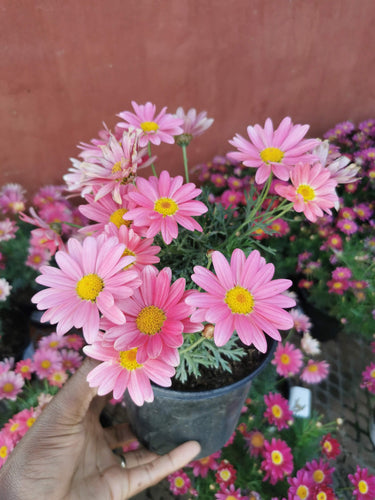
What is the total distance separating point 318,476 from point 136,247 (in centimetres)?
92

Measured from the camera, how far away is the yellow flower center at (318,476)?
1.04 metres

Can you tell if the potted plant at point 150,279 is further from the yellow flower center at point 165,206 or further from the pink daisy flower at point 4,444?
the pink daisy flower at point 4,444

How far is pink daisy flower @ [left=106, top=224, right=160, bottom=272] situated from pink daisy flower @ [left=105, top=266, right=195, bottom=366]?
0.03m

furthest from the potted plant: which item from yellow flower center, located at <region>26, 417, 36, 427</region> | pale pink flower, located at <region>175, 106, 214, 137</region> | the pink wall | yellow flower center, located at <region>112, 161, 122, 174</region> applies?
the pink wall

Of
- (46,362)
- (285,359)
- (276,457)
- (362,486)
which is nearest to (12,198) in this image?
(46,362)

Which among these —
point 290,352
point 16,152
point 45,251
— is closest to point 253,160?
point 290,352

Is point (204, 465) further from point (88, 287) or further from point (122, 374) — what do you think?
point (88, 287)

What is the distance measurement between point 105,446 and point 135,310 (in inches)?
27.5

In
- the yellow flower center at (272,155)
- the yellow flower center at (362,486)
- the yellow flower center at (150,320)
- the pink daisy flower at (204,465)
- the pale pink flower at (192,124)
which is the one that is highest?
the pale pink flower at (192,124)

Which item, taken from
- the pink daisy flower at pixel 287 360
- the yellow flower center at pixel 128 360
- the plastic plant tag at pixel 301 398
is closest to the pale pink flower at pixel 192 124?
the yellow flower center at pixel 128 360

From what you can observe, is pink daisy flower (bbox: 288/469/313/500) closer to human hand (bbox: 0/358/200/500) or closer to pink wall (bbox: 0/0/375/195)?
human hand (bbox: 0/358/200/500)

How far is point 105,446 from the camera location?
1.05m

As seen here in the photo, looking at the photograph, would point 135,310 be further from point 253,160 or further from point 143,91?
point 143,91

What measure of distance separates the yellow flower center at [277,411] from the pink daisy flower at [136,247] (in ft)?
2.57
